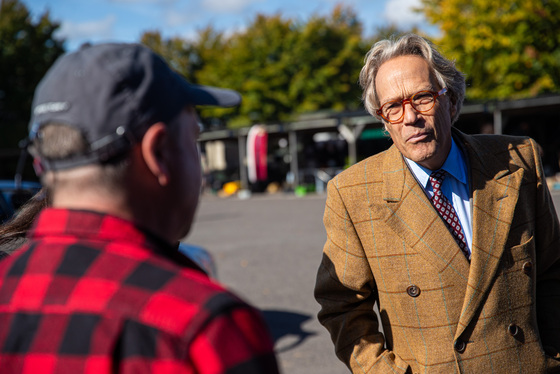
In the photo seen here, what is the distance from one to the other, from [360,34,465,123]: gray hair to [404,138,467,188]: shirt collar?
21 cm

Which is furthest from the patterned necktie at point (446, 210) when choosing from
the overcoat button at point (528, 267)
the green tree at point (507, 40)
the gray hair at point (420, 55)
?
the green tree at point (507, 40)

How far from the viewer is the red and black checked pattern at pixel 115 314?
2.88ft

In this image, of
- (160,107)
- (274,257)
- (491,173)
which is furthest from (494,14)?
(160,107)

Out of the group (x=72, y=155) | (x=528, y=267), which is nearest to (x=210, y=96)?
(x=72, y=155)

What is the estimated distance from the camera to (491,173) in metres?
2.16

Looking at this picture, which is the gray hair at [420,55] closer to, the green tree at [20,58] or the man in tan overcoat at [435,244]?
the man in tan overcoat at [435,244]

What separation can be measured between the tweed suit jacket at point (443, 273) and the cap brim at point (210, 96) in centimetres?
102

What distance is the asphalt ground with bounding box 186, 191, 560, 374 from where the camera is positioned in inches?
203

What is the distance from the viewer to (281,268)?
27.6 feet

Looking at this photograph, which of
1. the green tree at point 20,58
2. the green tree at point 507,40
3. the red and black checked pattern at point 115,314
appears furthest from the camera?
the green tree at point 20,58

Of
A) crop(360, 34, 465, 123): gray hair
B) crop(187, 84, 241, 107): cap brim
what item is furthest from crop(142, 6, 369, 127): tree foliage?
crop(187, 84, 241, 107): cap brim

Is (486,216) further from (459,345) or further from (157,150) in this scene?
(157,150)

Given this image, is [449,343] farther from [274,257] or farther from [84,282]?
[274,257]

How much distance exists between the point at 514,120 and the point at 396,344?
1023 inches
